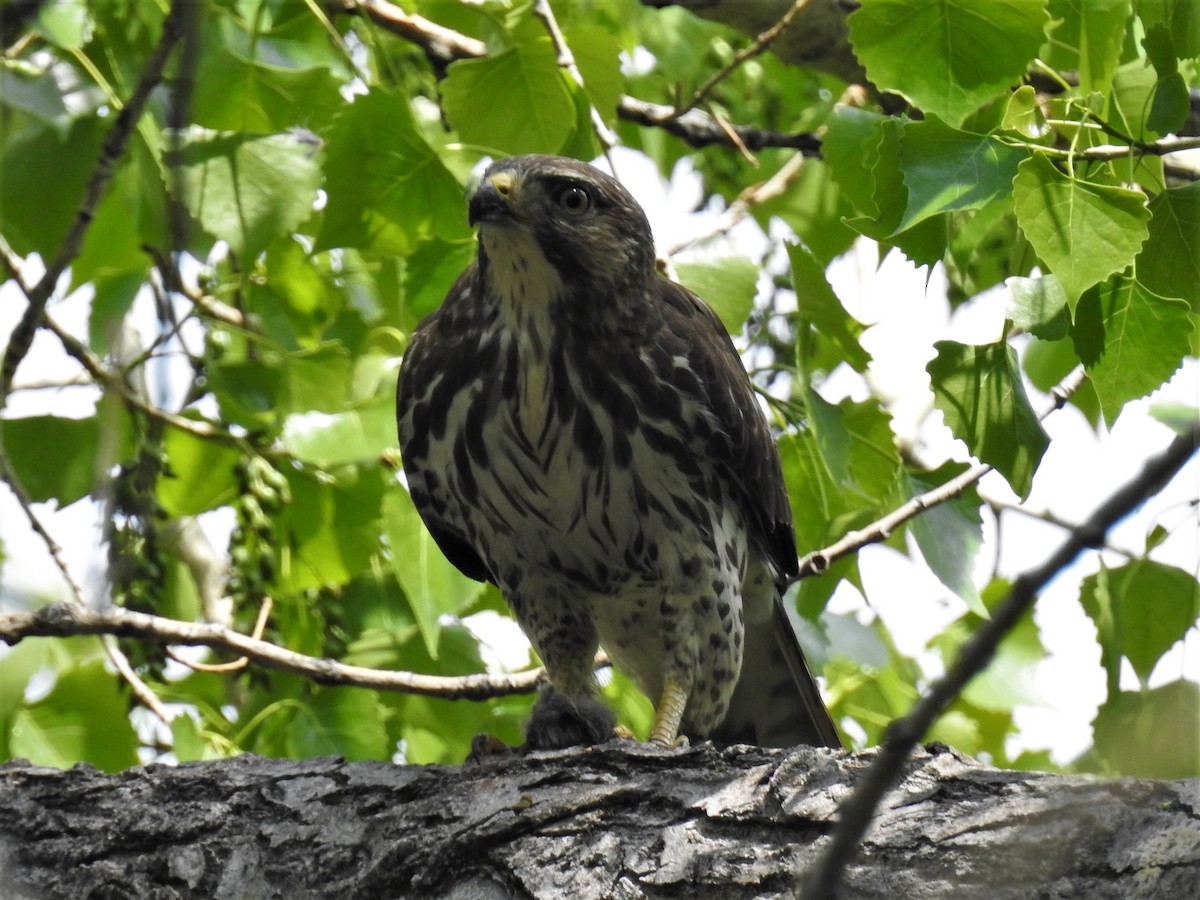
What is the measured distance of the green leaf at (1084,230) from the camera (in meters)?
2.54

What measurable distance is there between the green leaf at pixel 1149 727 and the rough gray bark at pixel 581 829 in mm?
1471

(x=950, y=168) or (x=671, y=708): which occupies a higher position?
(x=950, y=168)

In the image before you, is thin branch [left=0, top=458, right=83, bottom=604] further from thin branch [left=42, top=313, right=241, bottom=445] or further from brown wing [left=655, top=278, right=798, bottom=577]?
brown wing [left=655, top=278, right=798, bottom=577]

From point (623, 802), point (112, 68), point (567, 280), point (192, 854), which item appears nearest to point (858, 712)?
point (567, 280)

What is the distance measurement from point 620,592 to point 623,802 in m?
1.18

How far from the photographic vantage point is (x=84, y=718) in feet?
13.3

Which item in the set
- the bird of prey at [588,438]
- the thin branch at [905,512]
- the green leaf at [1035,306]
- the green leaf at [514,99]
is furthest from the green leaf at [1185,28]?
the green leaf at [514,99]

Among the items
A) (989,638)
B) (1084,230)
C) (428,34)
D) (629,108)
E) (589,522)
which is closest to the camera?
(989,638)

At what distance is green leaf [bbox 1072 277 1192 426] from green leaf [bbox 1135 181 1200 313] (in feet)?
0.43

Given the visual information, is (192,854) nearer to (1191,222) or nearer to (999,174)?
(999,174)

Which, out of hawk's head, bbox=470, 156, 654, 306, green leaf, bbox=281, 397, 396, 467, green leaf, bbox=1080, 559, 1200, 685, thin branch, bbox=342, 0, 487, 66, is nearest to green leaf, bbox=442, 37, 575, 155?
hawk's head, bbox=470, 156, 654, 306

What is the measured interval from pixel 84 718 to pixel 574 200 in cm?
215

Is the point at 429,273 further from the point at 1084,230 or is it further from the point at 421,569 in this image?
the point at 1084,230

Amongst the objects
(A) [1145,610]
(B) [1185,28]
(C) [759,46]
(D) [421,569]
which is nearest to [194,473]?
(D) [421,569]
